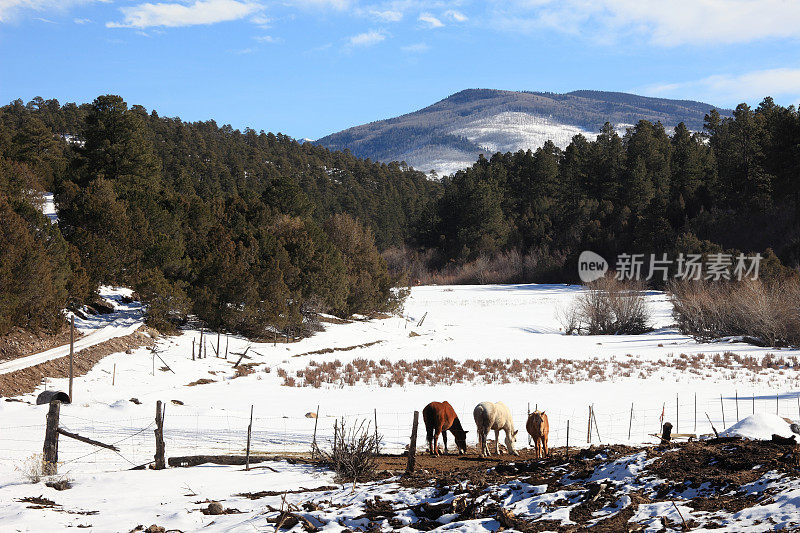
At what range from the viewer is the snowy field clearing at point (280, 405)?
39.8ft

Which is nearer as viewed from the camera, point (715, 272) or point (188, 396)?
point (188, 396)

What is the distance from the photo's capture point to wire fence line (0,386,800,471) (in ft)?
51.5

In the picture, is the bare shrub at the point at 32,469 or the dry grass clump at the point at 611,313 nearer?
the bare shrub at the point at 32,469

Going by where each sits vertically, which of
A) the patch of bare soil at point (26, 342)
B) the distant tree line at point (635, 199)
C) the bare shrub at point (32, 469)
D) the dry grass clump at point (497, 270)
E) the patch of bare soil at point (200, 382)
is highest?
the distant tree line at point (635, 199)

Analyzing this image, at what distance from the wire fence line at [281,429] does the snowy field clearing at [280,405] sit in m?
0.06

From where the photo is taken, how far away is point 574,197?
334ft

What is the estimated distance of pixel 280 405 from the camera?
77.3 ft

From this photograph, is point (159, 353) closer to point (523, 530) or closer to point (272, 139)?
point (523, 530)

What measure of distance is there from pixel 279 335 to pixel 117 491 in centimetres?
3137

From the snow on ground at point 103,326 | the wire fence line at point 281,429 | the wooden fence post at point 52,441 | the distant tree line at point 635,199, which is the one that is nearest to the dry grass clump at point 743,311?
the distant tree line at point 635,199

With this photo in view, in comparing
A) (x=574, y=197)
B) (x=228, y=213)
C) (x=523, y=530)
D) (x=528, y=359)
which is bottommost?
(x=528, y=359)

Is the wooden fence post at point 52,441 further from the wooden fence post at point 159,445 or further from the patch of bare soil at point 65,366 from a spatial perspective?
the patch of bare soil at point 65,366

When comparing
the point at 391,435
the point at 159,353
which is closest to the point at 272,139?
the point at 159,353

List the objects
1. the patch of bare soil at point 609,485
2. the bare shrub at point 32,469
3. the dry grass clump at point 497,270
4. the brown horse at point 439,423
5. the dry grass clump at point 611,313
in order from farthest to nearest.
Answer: the dry grass clump at point 497,270
the dry grass clump at point 611,313
the brown horse at point 439,423
the bare shrub at point 32,469
the patch of bare soil at point 609,485
